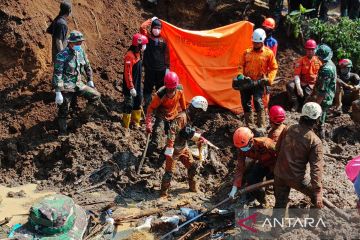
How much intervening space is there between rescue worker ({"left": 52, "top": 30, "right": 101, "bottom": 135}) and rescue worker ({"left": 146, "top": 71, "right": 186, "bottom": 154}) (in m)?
1.62

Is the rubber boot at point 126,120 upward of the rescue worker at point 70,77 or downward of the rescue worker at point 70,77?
downward

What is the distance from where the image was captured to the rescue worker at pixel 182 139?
28.3 ft

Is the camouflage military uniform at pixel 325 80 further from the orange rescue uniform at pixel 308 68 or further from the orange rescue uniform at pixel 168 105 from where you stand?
the orange rescue uniform at pixel 168 105

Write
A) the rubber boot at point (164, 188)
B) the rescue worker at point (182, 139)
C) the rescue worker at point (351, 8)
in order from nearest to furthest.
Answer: the rescue worker at point (182, 139)
the rubber boot at point (164, 188)
the rescue worker at point (351, 8)

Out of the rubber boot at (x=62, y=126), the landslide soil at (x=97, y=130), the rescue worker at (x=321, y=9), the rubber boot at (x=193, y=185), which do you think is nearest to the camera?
the rubber boot at (x=193, y=185)

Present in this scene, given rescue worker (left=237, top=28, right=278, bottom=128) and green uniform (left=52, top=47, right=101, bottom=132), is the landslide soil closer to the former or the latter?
green uniform (left=52, top=47, right=101, bottom=132)

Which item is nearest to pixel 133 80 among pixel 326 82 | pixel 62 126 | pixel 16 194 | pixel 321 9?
pixel 62 126

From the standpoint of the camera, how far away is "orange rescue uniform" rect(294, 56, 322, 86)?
10.7 m

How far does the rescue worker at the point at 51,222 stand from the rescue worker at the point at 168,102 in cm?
317

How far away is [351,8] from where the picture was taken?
14078mm

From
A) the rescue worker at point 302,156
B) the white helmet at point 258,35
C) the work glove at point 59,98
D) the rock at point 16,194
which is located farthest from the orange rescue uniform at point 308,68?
the rock at point 16,194

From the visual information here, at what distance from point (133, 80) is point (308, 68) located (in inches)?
137

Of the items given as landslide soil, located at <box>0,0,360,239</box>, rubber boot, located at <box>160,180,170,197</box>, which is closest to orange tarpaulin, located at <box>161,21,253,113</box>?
landslide soil, located at <box>0,0,360,239</box>

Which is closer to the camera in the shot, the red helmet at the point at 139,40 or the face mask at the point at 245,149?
the face mask at the point at 245,149
